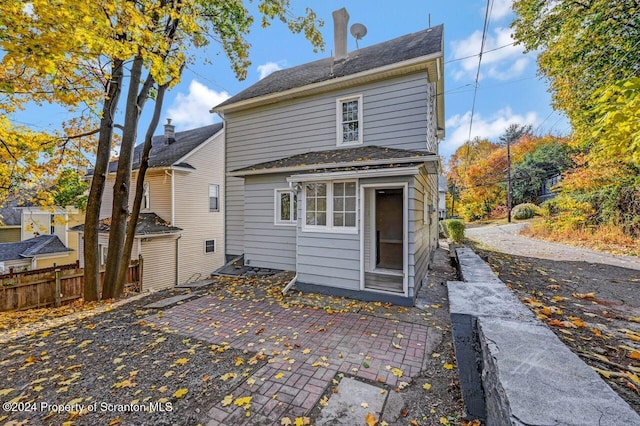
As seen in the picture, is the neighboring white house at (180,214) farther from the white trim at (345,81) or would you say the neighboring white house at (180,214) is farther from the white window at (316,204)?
the white window at (316,204)

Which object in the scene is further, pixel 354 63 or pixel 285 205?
pixel 354 63

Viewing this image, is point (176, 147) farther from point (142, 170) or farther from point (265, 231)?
point (265, 231)

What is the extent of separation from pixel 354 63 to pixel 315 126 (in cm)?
237

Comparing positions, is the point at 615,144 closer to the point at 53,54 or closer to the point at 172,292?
the point at 53,54

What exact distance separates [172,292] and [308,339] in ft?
15.2

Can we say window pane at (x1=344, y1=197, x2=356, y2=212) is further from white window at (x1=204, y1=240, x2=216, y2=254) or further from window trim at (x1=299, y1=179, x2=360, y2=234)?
white window at (x1=204, y1=240, x2=216, y2=254)

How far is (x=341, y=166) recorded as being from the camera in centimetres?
619

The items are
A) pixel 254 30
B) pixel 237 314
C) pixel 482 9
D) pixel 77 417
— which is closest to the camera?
pixel 77 417

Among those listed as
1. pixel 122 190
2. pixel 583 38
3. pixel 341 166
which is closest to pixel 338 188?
pixel 341 166

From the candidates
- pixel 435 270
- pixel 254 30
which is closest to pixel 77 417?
pixel 435 270

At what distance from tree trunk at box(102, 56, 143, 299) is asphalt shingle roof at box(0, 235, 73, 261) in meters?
12.7

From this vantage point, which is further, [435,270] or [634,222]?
[634,222]

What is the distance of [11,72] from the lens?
511 centimetres

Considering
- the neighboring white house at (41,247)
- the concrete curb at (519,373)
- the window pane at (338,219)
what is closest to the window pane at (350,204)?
the window pane at (338,219)
